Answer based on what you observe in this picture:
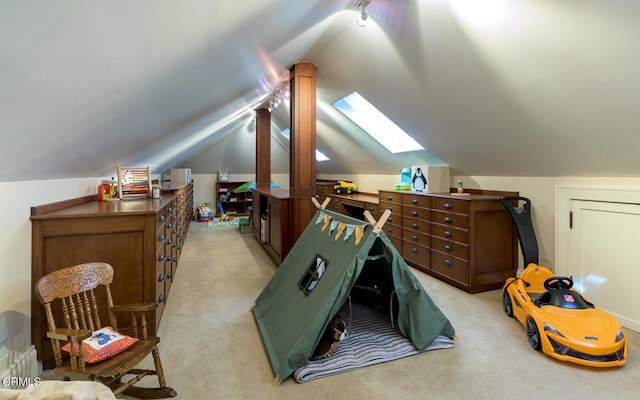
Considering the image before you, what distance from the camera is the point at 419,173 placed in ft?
13.2

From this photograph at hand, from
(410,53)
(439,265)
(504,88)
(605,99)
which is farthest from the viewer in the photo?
(439,265)

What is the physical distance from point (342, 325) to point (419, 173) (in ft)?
8.30

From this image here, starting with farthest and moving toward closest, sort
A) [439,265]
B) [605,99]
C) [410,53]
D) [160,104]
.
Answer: [439,265], [410,53], [160,104], [605,99]

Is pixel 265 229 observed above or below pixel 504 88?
below

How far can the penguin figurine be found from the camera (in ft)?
12.9

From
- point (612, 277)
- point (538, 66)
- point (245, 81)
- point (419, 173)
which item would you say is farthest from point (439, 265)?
point (245, 81)

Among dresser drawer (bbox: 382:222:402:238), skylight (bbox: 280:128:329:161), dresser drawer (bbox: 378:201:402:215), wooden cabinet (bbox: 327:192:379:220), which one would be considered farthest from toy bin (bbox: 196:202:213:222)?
dresser drawer (bbox: 382:222:402:238)

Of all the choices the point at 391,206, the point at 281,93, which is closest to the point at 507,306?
the point at 391,206

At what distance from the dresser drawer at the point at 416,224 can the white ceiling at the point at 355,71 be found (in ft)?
2.81

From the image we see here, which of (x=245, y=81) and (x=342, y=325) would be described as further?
(x=245, y=81)

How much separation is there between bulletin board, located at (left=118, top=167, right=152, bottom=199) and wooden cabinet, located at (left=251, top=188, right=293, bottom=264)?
147 cm

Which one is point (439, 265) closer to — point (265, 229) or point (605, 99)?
point (605, 99)

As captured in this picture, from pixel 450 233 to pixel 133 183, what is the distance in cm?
339

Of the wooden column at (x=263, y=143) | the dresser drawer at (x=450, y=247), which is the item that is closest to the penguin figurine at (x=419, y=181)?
the dresser drawer at (x=450, y=247)
